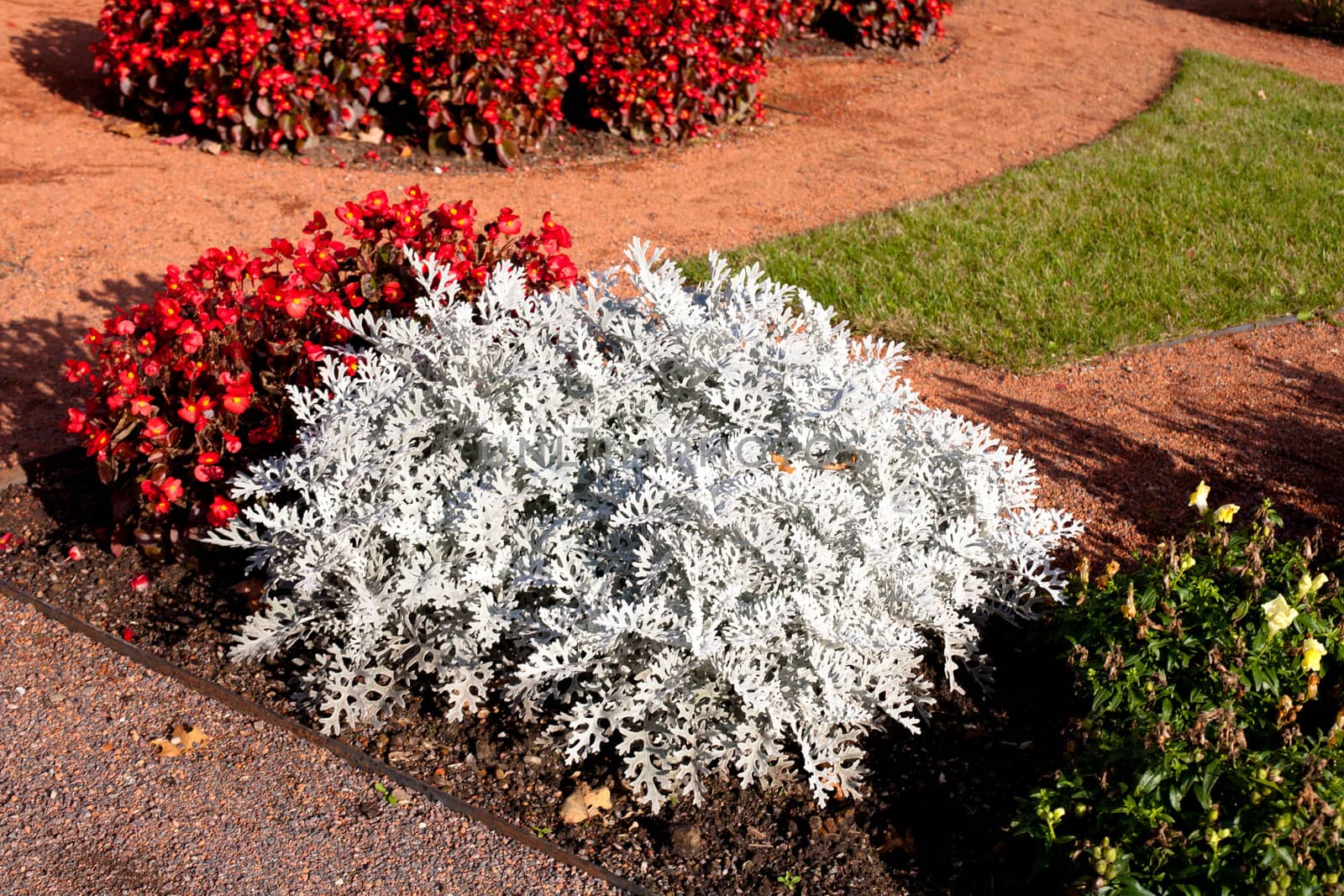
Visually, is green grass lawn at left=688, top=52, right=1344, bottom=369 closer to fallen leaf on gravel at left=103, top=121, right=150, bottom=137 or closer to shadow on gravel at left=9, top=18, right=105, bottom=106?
fallen leaf on gravel at left=103, top=121, right=150, bottom=137

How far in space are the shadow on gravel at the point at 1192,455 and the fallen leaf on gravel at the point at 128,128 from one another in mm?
4722

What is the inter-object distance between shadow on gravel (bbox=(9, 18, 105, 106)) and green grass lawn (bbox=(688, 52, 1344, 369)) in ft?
14.0

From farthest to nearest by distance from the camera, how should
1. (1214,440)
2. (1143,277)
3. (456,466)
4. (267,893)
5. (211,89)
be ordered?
(211,89), (1143,277), (1214,440), (456,466), (267,893)

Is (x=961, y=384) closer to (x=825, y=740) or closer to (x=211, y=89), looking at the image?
(x=825, y=740)

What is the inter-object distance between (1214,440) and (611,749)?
8.96 ft

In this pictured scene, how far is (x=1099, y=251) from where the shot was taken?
A: 5.90 meters

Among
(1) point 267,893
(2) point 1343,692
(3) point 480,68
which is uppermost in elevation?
(3) point 480,68

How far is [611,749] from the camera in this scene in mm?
2871

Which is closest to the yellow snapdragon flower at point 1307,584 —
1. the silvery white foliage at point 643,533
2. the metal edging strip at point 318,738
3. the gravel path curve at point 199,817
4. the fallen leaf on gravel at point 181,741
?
the silvery white foliage at point 643,533

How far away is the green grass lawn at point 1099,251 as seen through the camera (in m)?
5.10

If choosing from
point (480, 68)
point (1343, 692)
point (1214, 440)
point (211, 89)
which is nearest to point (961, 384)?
point (1214, 440)

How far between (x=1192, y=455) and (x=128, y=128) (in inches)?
227

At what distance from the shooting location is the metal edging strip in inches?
102

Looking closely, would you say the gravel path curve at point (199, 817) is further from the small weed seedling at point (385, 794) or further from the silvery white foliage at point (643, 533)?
the silvery white foliage at point (643, 533)
